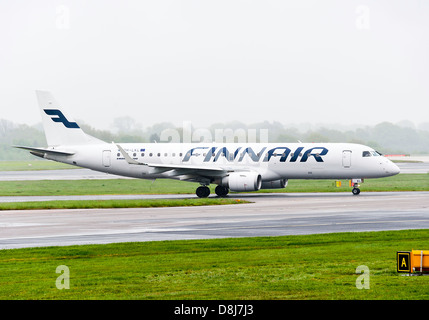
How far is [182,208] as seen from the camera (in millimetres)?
41906

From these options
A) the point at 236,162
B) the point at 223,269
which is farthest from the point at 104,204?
the point at 223,269

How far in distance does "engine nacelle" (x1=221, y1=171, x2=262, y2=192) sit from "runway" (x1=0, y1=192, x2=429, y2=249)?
16.6 feet

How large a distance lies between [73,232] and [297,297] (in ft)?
54.3

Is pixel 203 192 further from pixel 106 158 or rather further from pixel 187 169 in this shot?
pixel 106 158

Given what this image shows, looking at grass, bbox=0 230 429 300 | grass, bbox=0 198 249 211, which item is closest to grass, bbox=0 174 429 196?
grass, bbox=0 198 249 211

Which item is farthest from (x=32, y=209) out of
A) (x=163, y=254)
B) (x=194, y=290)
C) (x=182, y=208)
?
(x=194, y=290)

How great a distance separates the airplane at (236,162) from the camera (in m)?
51.9

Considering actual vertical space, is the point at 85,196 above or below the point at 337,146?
below

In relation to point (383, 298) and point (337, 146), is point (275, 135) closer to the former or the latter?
point (337, 146)

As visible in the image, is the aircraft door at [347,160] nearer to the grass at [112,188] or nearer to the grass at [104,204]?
the grass at [112,188]

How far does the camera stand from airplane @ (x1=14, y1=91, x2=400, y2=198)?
51.9 metres

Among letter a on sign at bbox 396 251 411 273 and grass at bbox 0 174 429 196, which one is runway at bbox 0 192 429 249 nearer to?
letter a on sign at bbox 396 251 411 273

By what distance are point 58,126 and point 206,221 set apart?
28.0 metres
